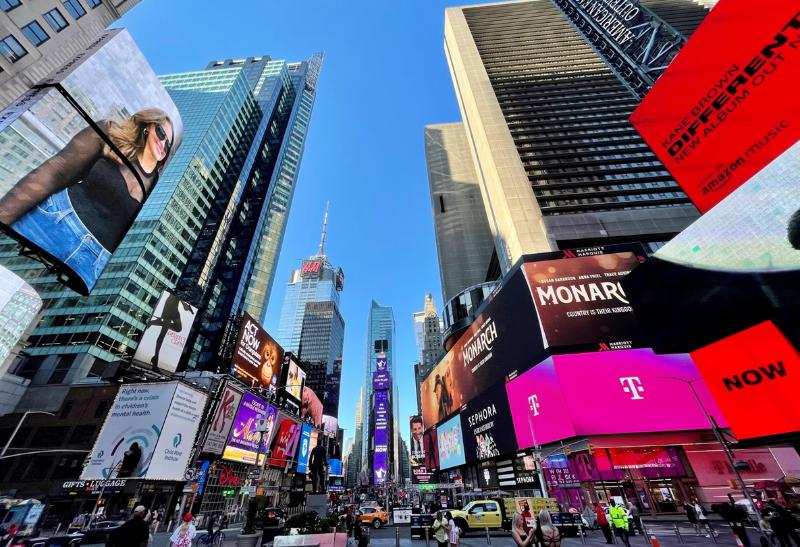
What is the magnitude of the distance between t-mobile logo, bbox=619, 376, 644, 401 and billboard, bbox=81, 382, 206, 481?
3600cm

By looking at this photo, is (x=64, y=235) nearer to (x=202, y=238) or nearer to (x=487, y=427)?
(x=487, y=427)

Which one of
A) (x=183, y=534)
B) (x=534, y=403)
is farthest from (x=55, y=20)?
(x=534, y=403)

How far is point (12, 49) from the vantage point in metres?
28.5

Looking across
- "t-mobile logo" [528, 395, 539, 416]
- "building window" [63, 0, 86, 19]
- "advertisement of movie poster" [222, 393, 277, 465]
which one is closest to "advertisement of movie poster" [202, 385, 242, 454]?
"advertisement of movie poster" [222, 393, 277, 465]

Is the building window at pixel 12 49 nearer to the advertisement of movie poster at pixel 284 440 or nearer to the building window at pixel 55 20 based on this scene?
the building window at pixel 55 20

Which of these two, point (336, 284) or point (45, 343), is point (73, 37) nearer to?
point (45, 343)

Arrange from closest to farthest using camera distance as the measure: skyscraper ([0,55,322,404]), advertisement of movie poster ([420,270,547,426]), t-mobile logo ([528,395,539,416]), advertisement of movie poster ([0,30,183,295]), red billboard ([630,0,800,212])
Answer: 1. red billboard ([630,0,800,212])
2. advertisement of movie poster ([0,30,183,295])
3. t-mobile logo ([528,395,539,416])
4. advertisement of movie poster ([420,270,547,426])
5. skyscraper ([0,55,322,404])

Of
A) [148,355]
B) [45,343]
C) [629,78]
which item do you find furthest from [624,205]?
[45,343]

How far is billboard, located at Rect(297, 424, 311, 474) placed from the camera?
5497 centimetres

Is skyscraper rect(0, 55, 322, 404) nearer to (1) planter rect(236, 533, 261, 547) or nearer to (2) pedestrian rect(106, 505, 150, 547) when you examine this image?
(1) planter rect(236, 533, 261, 547)

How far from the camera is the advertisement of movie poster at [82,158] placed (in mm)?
Answer: 23502

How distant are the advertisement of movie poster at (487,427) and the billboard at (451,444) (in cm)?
216

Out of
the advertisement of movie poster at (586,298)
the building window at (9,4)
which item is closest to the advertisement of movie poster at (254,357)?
the advertisement of movie poster at (586,298)

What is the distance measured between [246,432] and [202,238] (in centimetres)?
5841
